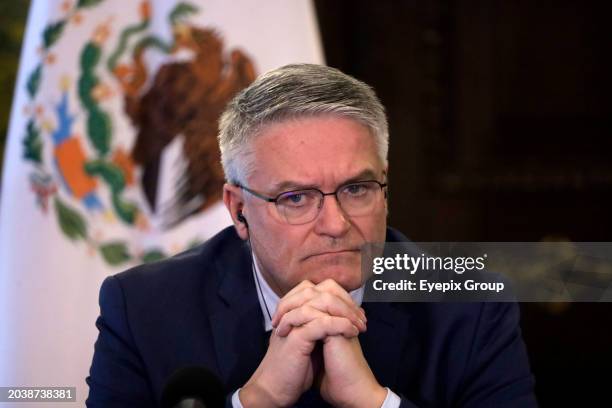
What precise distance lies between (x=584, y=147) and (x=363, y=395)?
206 cm

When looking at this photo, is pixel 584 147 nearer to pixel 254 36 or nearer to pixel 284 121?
pixel 254 36

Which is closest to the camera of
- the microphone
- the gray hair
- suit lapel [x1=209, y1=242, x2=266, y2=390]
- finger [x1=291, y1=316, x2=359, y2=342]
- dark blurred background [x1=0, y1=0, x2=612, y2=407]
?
the microphone

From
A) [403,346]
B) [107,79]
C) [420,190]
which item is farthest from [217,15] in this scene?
[403,346]

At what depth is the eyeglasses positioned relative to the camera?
175cm

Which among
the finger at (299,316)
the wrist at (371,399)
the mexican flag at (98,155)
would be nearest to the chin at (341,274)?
the finger at (299,316)

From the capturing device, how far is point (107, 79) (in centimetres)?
270

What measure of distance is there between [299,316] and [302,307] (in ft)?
0.06

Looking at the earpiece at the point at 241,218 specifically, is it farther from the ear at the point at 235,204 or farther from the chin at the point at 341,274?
the chin at the point at 341,274

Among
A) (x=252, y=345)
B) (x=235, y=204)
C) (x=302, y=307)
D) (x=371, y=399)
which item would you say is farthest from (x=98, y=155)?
(x=371, y=399)

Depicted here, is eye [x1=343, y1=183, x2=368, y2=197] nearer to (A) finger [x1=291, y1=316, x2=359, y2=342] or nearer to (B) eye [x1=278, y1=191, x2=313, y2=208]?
(B) eye [x1=278, y1=191, x2=313, y2=208]

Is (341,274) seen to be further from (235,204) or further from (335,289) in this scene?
(235,204)

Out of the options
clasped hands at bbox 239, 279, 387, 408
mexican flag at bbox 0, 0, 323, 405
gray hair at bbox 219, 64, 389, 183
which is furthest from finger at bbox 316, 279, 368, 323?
mexican flag at bbox 0, 0, 323, 405

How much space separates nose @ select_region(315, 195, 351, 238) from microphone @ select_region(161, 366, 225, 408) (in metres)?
0.51

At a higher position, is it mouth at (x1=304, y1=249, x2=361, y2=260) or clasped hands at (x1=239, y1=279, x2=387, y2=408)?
mouth at (x1=304, y1=249, x2=361, y2=260)
